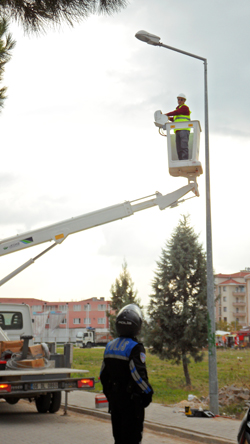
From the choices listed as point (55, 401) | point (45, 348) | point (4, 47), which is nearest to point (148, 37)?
point (4, 47)

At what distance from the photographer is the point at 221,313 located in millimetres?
119500

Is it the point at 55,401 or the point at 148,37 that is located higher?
the point at 148,37

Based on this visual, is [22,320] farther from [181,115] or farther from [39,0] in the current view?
[39,0]

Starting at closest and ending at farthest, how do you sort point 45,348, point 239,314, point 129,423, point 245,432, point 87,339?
point 245,432 → point 129,423 → point 45,348 → point 87,339 → point 239,314

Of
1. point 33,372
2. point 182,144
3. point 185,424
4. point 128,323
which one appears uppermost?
point 182,144

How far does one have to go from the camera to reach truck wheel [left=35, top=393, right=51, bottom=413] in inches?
438

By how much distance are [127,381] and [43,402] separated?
22.0ft

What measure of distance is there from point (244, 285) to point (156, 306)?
105m

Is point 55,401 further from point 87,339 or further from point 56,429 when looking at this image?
point 87,339

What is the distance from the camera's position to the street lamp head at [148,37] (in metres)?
11.0

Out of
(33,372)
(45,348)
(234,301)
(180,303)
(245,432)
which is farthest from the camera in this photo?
(234,301)

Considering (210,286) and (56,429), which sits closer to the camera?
(56,429)

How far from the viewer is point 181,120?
10375 mm

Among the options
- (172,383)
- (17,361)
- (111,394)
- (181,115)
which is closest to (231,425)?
(17,361)
